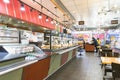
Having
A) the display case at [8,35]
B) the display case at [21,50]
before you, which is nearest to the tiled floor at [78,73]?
the display case at [21,50]

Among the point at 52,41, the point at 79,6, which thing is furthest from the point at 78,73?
the point at 79,6

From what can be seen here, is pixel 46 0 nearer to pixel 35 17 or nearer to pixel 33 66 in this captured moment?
pixel 35 17

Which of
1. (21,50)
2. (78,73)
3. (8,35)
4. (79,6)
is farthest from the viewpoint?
(79,6)

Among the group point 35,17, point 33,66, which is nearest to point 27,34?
point 35,17

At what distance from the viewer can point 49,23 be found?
9.08 meters

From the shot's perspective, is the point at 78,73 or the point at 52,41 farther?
the point at 52,41

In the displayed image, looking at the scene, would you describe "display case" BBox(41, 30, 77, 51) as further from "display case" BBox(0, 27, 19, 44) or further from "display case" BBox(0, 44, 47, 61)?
"display case" BBox(0, 27, 19, 44)

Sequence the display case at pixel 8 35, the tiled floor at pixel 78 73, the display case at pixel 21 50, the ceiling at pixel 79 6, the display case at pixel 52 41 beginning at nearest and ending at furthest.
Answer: the display case at pixel 21 50 < the tiled floor at pixel 78 73 < the display case at pixel 52 41 < the ceiling at pixel 79 6 < the display case at pixel 8 35

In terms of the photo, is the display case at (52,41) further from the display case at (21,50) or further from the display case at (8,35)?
the display case at (8,35)

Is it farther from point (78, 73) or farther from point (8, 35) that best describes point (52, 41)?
point (8, 35)

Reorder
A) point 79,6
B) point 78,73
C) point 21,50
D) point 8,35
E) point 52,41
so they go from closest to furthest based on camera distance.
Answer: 1. point 21,50
2. point 78,73
3. point 52,41
4. point 8,35
5. point 79,6

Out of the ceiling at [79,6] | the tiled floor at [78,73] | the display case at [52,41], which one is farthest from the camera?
the ceiling at [79,6]

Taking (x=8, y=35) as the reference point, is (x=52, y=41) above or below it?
below

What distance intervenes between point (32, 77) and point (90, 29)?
78.0 feet
